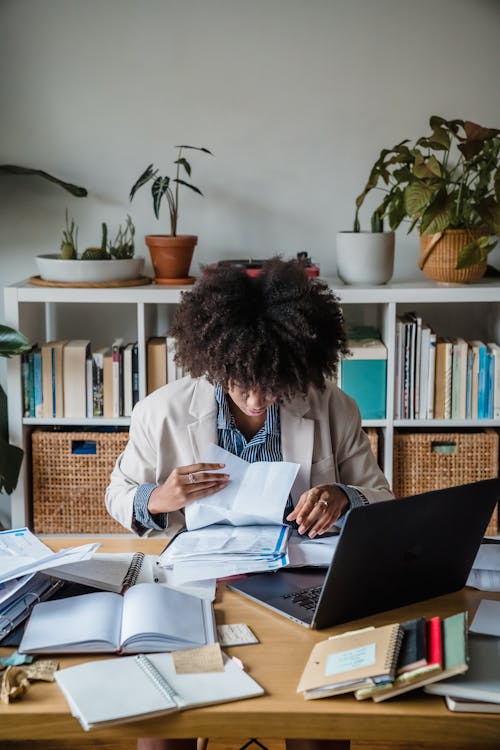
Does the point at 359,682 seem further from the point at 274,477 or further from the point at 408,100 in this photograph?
the point at 408,100

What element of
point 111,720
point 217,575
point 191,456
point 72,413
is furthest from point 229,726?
point 72,413

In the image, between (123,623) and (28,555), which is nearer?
(123,623)

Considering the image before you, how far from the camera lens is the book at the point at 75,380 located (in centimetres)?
318

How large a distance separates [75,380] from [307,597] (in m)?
1.78

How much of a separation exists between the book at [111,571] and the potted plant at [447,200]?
5.49 feet

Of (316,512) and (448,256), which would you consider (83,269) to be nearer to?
(448,256)

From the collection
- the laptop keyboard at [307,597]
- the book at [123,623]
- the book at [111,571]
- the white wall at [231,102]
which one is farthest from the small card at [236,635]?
the white wall at [231,102]

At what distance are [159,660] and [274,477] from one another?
62cm

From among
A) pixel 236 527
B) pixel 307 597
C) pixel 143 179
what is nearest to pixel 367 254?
pixel 143 179

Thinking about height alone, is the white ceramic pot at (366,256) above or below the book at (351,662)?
above

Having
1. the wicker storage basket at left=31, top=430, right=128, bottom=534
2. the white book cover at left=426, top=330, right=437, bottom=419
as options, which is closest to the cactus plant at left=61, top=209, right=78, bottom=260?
the wicker storage basket at left=31, top=430, right=128, bottom=534

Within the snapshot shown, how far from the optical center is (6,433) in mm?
3203

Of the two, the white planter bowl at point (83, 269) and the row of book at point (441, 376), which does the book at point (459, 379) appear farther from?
the white planter bowl at point (83, 269)

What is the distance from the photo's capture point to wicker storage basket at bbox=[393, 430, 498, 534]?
321cm
